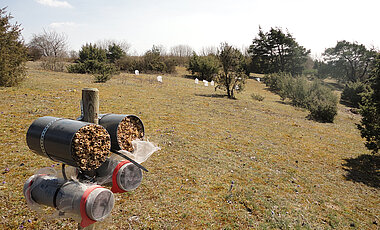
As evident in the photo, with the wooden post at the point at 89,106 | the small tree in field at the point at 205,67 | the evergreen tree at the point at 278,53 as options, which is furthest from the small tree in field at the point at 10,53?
the evergreen tree at the point at 278,53

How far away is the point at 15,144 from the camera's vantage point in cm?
589

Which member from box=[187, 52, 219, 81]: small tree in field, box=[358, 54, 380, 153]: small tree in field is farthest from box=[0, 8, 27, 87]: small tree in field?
box=[187, 52, 219, 81]: small tree in field

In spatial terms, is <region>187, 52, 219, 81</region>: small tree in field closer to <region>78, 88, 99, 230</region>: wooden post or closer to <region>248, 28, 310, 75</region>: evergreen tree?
<region>248, 28, 310, 75</region>: evergreen tree

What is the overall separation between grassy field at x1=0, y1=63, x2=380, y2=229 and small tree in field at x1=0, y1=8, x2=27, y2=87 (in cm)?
168

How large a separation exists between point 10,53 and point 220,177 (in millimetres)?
14109

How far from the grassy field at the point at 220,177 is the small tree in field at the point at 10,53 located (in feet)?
5.50

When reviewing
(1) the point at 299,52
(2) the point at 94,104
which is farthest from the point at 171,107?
(1) the point at 299,52

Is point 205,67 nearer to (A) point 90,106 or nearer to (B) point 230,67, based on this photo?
(B) point 230,67

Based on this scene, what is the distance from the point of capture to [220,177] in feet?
19.0

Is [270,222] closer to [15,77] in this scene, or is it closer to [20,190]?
[20,190]

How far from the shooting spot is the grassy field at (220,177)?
416cm

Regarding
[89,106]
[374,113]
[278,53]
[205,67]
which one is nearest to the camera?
[89,106]

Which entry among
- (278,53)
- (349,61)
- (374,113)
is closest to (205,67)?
(278,53)

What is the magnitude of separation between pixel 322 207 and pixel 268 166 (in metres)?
1.91
